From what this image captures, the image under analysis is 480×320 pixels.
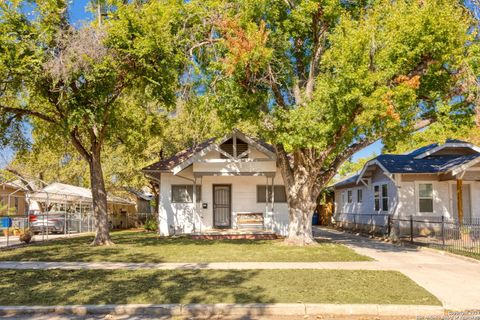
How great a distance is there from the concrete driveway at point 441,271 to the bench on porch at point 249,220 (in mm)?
6375

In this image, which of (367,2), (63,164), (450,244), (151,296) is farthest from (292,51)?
(63,164)

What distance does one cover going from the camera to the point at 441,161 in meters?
23.0

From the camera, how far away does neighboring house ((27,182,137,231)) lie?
27625 mm

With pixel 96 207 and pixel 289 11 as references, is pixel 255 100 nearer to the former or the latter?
pixel 289 11

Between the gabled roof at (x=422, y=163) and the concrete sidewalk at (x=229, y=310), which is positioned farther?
the gabled roof at (x=422, y=163)

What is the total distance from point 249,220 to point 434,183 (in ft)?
31.8

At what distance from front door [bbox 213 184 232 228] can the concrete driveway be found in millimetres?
8961

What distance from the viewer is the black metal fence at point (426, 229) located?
16.9m

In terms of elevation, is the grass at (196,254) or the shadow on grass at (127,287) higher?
the shadow on grass at (127,287)

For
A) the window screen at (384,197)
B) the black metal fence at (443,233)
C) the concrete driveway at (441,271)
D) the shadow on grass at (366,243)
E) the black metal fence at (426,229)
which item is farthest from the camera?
the window screen at (384,197)

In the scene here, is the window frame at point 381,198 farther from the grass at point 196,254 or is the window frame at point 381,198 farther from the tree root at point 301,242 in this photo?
the grass at point 196,254

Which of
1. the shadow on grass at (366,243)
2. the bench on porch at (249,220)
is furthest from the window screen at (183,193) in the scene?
the shadow on grass at (366,243)

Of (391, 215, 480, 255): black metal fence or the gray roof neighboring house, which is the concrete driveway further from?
the gray roof neighboring house

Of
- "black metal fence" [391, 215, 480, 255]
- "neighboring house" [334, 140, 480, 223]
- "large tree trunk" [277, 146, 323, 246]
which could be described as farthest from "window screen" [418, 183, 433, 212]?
"large tree trunk" [277, 146, 323, 246]
